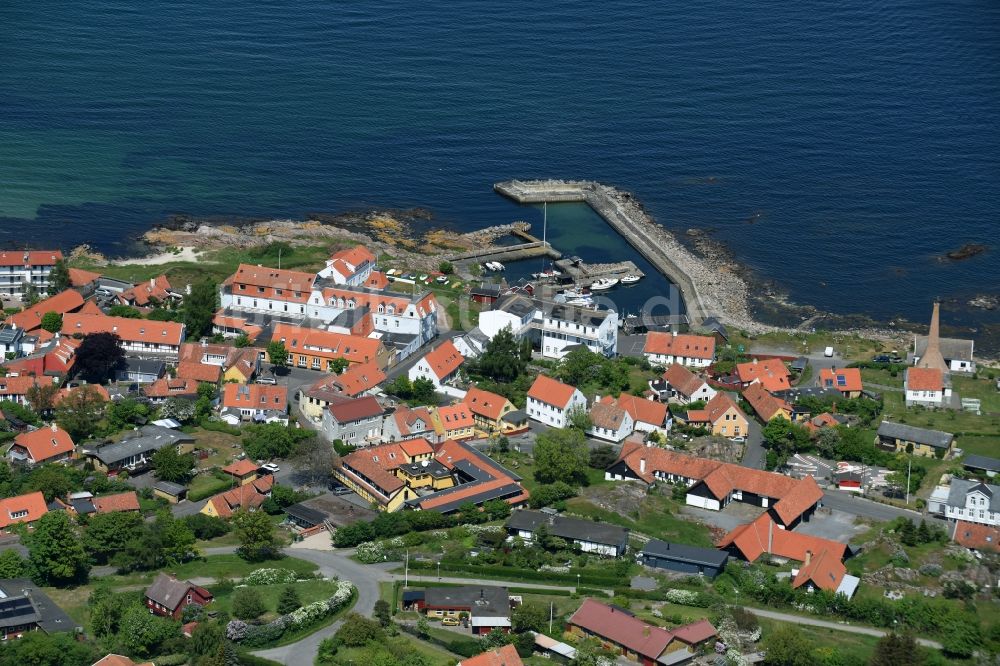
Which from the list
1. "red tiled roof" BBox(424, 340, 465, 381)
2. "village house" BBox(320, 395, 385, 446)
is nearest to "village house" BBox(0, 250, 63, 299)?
"village house" BBox(320, 395, 385, 446)

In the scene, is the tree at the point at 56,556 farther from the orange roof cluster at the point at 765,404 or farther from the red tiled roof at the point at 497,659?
the orange roof cluster at the point at 765,404

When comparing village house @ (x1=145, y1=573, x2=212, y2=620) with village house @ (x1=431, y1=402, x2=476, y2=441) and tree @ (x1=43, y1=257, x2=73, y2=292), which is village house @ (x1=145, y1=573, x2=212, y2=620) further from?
tree @ (x1=43, y1=257, x2=73, y2=292)

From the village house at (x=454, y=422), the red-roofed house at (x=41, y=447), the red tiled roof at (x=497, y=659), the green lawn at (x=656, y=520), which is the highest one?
the village house at (x=454, y=422)

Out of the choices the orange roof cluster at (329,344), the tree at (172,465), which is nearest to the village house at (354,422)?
the orange roof cluster at (329,344)

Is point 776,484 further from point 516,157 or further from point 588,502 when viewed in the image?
point 516,157

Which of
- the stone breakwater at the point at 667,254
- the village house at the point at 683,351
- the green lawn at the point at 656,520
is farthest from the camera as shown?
the stone breakwater at the point at 667,254

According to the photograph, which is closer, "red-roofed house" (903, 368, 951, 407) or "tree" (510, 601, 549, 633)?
"tree" (510, 601, 549, 633)

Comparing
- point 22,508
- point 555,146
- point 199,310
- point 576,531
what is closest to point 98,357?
point 199,310
